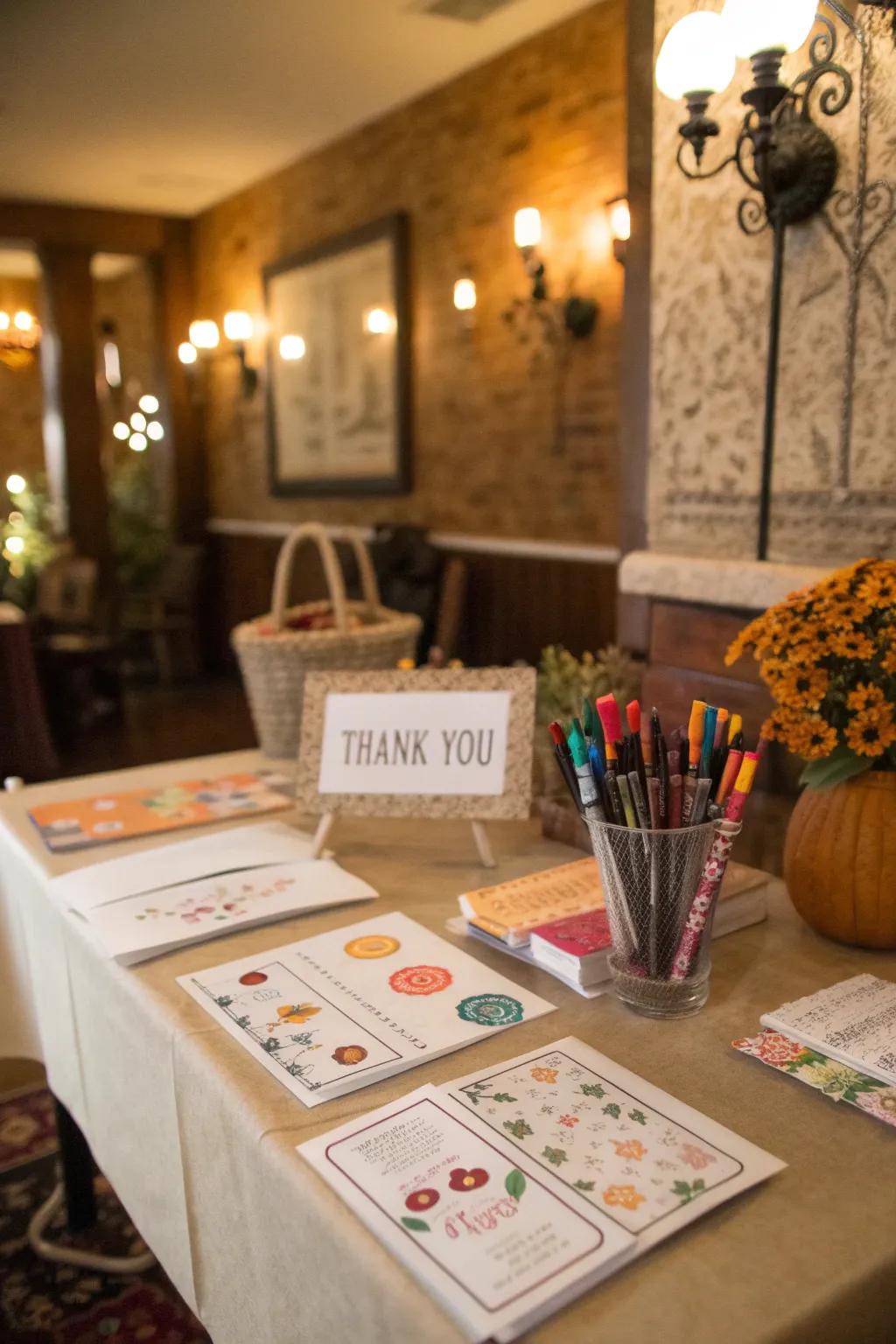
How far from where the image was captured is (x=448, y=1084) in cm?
82

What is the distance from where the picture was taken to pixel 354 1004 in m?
0.96

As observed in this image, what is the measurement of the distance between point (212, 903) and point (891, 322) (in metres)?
1.30

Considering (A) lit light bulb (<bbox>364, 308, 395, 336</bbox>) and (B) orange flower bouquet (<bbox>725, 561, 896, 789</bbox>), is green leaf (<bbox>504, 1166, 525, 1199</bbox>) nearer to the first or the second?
(B) orange flower bouquet (<bbox>725, 561, 896, 789</bbox>)

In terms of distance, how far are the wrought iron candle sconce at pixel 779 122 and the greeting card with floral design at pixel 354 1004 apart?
1125 millimetres

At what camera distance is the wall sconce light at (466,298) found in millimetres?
4871

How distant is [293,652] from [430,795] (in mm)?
505

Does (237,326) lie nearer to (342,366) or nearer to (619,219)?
(342,366)

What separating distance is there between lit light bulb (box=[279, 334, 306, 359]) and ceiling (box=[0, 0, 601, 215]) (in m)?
1.04

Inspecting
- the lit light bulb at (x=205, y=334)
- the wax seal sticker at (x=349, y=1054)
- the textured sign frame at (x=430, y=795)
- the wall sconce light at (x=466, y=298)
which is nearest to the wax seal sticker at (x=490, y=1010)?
the wax seal sticker at (x=349, y=1054)

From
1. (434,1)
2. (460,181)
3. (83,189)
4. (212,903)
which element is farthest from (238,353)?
(212,903)

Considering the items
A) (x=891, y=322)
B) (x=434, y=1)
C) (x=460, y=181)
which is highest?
(x=434, y=1)

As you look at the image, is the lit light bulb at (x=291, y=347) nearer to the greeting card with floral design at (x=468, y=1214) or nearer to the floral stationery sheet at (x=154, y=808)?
the floral stationery sheet at (x=154, y=808)

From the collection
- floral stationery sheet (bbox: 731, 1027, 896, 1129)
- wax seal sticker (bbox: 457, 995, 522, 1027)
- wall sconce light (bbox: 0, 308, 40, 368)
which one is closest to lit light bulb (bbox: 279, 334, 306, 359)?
wall sconce light (bbox: 0, 308, 40, 368)

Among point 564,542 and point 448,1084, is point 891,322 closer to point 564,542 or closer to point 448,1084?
point 448,1084
